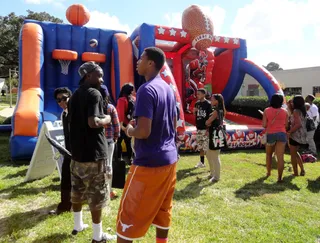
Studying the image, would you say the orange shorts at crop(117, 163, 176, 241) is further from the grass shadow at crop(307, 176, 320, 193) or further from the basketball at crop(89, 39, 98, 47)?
the basketball at crop(89, 39, 98, 47)

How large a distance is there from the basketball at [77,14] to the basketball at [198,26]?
2846 millimetres

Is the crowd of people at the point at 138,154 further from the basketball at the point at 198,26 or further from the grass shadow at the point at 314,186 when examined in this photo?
the basketball at the point at 198,26

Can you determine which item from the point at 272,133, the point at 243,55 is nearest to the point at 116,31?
the point at 243,55

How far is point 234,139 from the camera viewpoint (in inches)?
284

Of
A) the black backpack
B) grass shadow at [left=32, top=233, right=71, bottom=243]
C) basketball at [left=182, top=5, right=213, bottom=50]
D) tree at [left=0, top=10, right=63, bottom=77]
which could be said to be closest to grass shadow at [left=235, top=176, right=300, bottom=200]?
the black backpack

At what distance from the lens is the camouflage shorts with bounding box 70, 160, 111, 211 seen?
2387 millimetres

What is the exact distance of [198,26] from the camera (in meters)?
8.02

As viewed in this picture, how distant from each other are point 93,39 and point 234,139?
4641mm

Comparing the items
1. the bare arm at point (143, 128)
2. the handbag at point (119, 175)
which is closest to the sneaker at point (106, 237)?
the handbag at point (119, 175)

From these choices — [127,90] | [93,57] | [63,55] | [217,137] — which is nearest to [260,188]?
[217,137]

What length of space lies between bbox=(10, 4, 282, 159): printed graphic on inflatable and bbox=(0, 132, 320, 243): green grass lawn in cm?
154

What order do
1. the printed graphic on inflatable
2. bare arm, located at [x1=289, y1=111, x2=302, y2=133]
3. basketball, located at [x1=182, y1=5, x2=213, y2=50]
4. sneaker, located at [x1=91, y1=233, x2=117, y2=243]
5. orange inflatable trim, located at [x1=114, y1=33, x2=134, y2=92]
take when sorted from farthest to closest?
basketball, located at [x1=182, y1=5, x2=213, y2=50]
orange inflatable trim, located at [x1=114, y1=33, x2=134, y2=92]
the printed graphic on inflatable
bare arm, located at [x1=289, y1=111, x2=302, y2=133]
sneaker, located at [x1=91, y1=233, x2=117, y2=243]

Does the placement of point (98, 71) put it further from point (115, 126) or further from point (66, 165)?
point (66, 165)

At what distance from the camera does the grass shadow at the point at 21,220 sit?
110 inches
